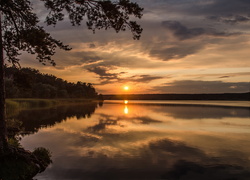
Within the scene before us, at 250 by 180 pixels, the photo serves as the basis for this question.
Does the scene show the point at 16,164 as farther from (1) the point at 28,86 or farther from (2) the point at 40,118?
(2) the point at 40,118

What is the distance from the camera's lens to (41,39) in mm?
13547

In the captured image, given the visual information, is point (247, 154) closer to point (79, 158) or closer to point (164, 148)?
point (164, 148)

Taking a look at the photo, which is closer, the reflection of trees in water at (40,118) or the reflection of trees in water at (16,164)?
the reflection of trees in water at (16,164)

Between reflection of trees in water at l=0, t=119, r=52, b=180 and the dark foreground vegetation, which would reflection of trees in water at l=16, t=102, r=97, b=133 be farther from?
reflection of trees in water at l=0, t=119, r=52, b=180

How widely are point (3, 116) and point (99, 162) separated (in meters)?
8.55

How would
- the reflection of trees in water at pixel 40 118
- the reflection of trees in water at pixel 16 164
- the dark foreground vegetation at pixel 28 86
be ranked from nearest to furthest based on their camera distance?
the reflection of trees in water at pixel 16 164, the dark foreground vegetation at pixel 28 86, the reflection of trees in water at pixel 40 118

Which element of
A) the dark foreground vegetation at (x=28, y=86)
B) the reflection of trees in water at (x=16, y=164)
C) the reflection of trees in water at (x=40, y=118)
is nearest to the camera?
Answer: the reflection of trees in water at (x=16, y=164)

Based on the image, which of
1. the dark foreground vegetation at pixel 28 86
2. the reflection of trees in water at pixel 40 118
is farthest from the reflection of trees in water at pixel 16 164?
the reflection of trees in water at pixel 40 118

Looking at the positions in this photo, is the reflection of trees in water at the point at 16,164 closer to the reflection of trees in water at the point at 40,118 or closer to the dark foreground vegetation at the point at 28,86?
the dark foreground vegetation at the point at 28,86

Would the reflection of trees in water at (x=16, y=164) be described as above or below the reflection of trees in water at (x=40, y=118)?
above

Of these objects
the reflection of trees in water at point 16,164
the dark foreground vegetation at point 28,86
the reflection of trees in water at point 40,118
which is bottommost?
the reflection of trees in water at point 40,118

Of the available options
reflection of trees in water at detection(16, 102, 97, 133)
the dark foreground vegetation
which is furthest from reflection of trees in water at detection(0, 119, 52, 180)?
reflection of trees in water at detection(16, 102, 97, 133)

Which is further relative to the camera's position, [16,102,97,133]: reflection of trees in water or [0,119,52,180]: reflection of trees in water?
[16,102,97,133]: reflection of trees in water

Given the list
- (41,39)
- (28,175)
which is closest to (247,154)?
(28,175)
